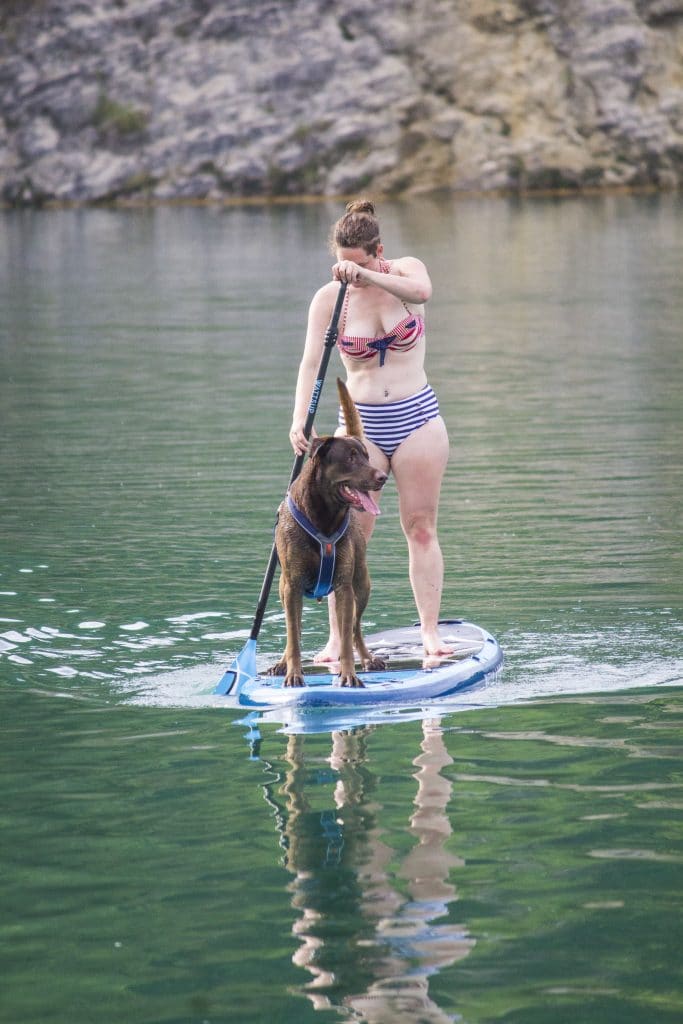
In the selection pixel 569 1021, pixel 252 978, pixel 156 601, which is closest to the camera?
pixel 569 1021

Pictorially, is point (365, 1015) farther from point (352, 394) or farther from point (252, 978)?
point (352, 394)

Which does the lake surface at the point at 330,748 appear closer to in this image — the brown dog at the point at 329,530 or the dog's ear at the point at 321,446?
the brown dog at the point at 329,530

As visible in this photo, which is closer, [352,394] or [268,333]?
[352,394]

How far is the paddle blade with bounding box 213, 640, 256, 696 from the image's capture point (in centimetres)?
884

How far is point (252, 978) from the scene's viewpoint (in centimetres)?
559

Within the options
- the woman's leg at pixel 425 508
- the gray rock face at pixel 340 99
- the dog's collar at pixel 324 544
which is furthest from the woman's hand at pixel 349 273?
the gray rock face at pixel 340 99

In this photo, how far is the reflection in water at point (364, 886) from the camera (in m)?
5.48

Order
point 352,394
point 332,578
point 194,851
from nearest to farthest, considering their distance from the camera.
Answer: point 194,851, point 332,578, point 352,394

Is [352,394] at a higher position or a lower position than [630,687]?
higher

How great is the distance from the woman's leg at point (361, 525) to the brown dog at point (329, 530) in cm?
26

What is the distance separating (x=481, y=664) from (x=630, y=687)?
756 millimetres

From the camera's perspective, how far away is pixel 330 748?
8.05 meters

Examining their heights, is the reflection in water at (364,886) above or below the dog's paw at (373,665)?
below

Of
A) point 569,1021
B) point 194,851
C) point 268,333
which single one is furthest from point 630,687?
point 268,333
